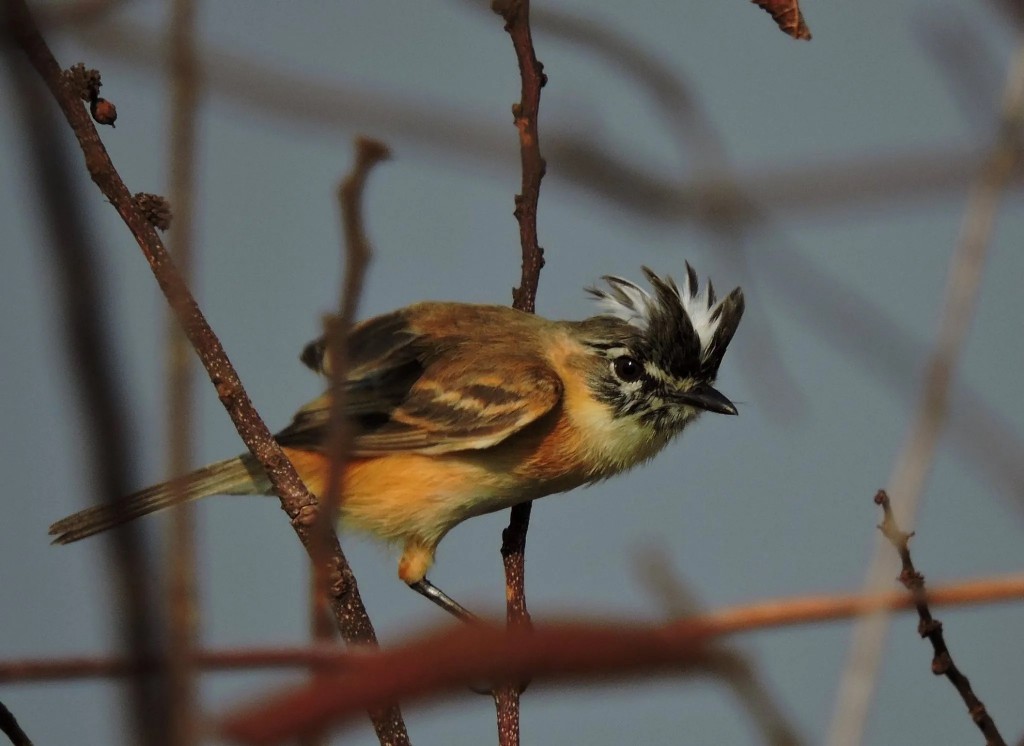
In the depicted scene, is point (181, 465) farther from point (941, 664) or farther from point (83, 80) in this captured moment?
point (941, 664)

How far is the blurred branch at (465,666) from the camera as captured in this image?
13.6 inches

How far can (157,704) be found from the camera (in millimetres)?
397

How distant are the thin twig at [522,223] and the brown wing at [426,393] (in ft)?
0.87

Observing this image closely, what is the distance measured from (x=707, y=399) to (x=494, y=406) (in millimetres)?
647

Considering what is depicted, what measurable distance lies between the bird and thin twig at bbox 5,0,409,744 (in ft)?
5.62

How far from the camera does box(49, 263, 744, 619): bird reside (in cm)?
339

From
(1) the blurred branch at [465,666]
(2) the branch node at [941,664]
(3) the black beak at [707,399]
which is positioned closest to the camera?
(1) the blurred branch at [465,666]

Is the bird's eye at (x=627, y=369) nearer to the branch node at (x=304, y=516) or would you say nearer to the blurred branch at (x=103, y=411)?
the branch node at (x=304, y=516)

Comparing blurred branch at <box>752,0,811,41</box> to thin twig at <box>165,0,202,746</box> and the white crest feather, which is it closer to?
thin twig at <box>165,0,202,746</box>

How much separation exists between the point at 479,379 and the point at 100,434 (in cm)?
311

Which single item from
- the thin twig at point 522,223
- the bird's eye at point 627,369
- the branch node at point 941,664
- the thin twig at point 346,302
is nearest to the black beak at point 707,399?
the bird's eye at point 627,369

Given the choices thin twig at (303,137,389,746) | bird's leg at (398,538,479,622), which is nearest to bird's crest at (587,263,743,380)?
bird's leg at (398,538,479,622)

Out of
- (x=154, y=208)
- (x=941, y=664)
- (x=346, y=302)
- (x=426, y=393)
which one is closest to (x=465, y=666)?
(x=346, y=302)

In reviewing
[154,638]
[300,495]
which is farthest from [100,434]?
[300,495]
